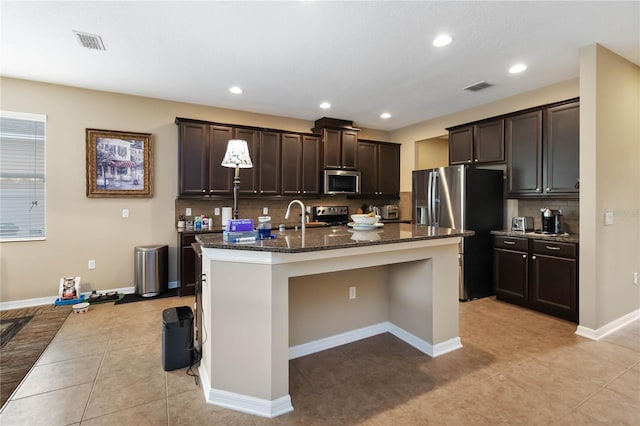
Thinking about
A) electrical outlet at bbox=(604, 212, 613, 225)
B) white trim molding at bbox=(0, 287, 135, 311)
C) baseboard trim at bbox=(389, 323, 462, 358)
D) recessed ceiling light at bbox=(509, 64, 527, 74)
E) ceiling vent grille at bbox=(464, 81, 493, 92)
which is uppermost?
ceiling vent grille at bbox=(464, 81, 493, 92)

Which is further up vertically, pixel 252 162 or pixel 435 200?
pixel 252 162

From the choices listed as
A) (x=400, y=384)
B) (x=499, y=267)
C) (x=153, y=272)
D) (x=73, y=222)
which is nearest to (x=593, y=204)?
(x=499, y=267)

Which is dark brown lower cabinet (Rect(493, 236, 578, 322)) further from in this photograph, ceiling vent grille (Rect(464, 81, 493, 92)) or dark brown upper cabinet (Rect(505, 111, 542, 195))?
ceiling vent grille (Rect(464, 81, 493, 92))

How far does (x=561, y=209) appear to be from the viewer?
12.9 feet

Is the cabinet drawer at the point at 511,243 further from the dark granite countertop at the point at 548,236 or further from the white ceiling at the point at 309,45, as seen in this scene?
the white ceiling at the point at 309,45

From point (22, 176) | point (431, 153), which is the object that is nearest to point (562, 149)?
point (431, 153)

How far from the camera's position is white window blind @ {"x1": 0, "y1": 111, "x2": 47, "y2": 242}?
379cm

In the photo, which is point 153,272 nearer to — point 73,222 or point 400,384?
point 73,222

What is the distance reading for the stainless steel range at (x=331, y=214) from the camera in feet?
18.5

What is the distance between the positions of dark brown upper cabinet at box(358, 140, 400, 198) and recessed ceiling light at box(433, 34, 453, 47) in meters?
3.06

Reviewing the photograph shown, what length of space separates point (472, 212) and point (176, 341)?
371cm

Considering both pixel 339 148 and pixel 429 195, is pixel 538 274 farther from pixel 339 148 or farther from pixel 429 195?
pixel 339 148

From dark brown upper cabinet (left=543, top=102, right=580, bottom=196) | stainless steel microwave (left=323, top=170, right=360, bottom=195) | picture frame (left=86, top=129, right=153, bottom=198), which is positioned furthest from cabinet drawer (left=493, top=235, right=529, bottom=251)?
picture frame (left=86, top=129, right=153, bottom=198)

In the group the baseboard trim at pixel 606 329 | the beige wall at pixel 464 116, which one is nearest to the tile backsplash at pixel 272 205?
the beige wall at pixel 464 116
